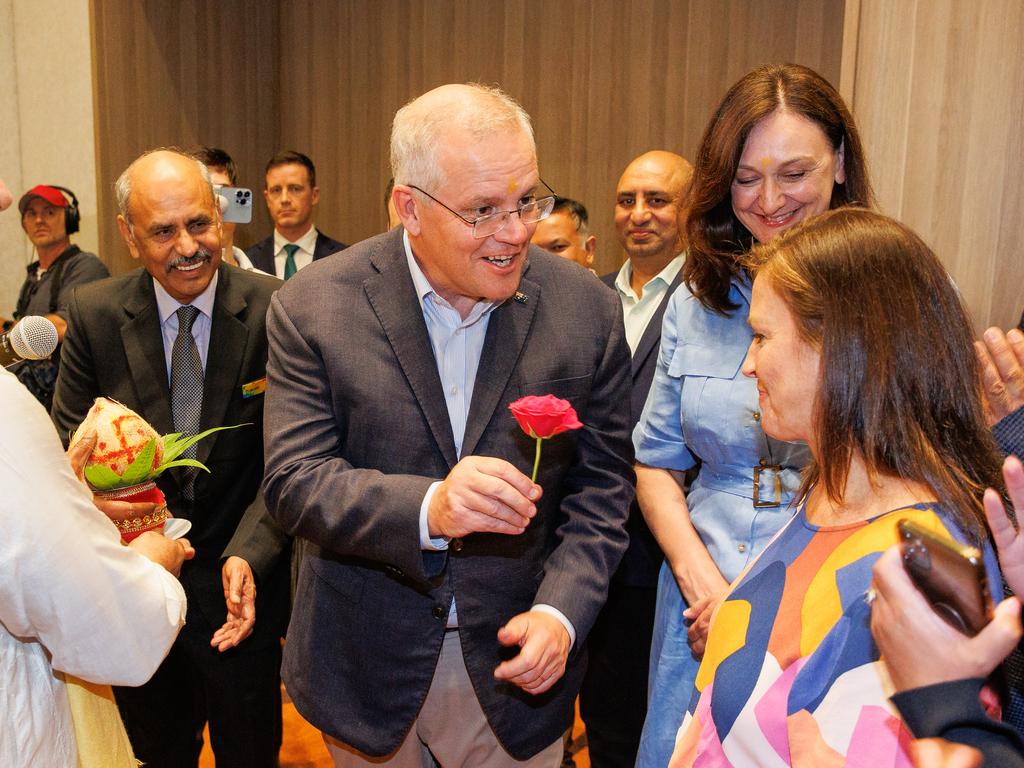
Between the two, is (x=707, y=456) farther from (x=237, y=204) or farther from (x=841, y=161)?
(x=237, y=204)

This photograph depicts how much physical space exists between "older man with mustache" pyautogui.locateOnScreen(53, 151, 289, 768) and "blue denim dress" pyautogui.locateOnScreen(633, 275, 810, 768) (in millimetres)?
1065

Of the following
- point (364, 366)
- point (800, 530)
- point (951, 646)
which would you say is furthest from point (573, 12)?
point (951, 646)

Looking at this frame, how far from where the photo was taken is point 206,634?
249 centimetres

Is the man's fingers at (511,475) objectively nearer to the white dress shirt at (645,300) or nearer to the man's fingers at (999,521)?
the man's fingers at (999,521)

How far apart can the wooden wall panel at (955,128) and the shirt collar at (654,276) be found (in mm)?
653

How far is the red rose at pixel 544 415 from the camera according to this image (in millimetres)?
1396

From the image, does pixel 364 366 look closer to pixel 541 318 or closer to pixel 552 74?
pixel 541 318

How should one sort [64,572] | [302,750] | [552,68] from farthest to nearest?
[552,68]
[302,750]
[64,572]

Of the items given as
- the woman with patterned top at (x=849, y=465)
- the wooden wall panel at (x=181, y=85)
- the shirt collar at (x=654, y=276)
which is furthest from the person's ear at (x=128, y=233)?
the wooden wall panel at (x=181, y=85)

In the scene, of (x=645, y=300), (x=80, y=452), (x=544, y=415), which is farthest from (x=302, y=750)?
(x=544, y=415)

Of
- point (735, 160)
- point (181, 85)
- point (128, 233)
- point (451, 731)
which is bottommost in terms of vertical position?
point (451, 731)

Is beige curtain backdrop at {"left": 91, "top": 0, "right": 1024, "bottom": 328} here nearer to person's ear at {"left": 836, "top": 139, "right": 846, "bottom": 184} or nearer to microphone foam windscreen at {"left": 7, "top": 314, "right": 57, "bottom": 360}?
person's ear at {"left": 836, "top": 139, "right": 846, "bottom": 184}

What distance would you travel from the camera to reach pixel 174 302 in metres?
2.55

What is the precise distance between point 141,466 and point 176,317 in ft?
3.02
